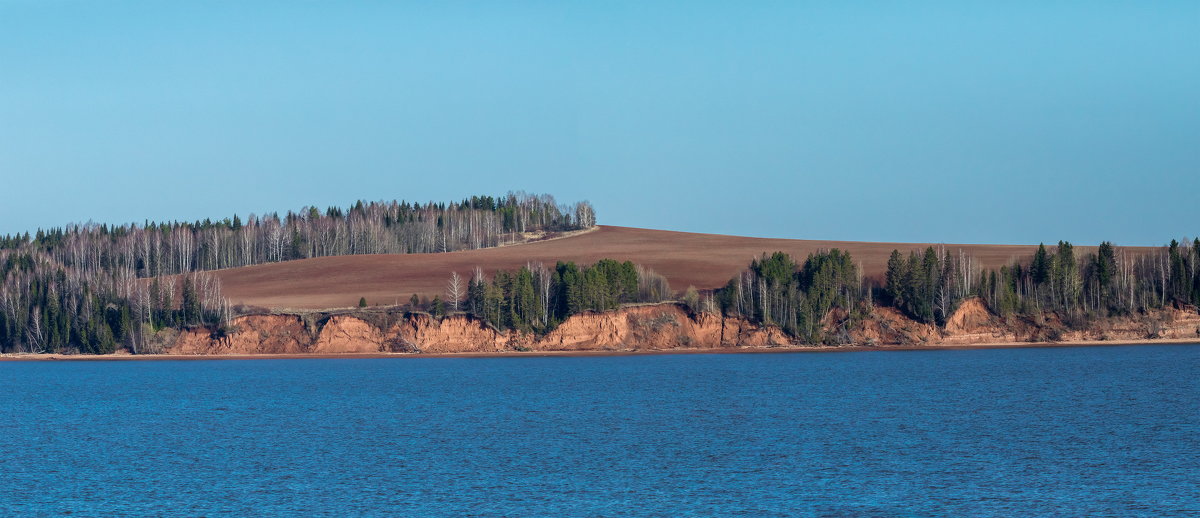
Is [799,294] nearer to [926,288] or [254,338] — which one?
[926,288]

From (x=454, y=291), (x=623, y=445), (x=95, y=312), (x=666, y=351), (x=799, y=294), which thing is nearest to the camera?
(x=623, y=445)

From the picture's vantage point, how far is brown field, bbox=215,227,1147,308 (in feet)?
426

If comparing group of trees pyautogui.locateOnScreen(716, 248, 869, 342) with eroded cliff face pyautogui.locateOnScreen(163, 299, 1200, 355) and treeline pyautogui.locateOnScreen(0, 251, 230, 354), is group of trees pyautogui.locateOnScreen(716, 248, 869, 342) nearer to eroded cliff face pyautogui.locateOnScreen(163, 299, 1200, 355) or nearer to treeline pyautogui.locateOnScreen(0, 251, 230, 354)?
eroded cliff face pyautogui.locateOnScreen(163, 299, 1200, 355)

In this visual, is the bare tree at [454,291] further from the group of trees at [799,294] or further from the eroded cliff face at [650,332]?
the group of trees at [799,294]

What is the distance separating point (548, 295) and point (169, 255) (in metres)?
79.2

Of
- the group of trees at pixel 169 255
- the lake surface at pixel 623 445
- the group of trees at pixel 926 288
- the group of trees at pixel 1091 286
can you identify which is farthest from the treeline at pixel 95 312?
the group of trees at pixel 1091 286

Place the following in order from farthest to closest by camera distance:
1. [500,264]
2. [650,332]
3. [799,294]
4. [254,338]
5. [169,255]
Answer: [169,255] < [500,264] < [254,338] < [650,332] < [799,294]

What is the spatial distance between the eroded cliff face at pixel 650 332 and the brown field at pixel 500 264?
24.0 ft

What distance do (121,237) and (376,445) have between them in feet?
474

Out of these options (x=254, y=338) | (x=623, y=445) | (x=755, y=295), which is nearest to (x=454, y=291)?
(x=254, y=338)

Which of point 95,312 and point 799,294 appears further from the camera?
point 95,312

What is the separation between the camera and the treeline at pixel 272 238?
555 feet

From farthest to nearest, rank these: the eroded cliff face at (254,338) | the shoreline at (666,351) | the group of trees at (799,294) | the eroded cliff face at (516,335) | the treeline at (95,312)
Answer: the treeline at (95,312), the eroded cliff face at (254,338), the eroded cliff face at (516,335), the group of trees at (799,294), the shoreline at (666,351)

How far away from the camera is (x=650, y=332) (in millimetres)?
115688
